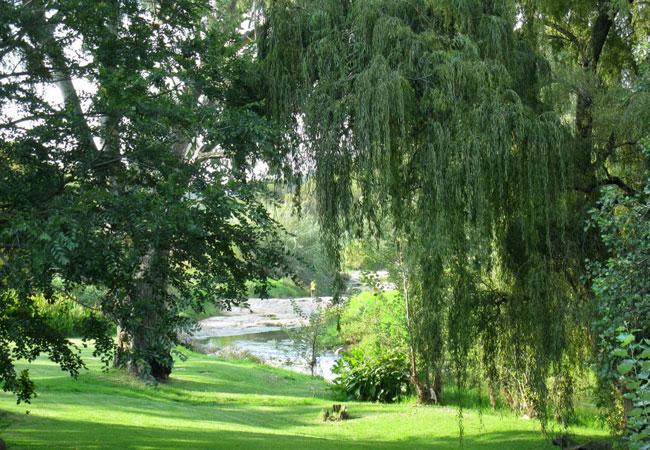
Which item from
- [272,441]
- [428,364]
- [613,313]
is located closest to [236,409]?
[272,441]

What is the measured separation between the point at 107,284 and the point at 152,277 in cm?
82

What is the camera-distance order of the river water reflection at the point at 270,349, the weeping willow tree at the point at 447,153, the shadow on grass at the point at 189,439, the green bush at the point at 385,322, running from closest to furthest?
the weeping willow tree at the point at 447,153 → the shadow on grass at the point at 189,439 → the green bush at the point at 385,322 → the river water reflection at the point at 270,349

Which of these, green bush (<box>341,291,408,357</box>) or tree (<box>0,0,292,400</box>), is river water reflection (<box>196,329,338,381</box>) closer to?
green bush (<box>341,291,408,357</box>)

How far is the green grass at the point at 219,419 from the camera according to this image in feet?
31.7

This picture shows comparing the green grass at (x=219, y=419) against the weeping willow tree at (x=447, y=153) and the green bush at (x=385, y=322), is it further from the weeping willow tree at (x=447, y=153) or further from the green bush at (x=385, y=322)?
the weeping willow tree at (x=447, y=153)

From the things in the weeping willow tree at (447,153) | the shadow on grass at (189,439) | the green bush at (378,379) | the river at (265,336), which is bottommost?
the shadow on grass at (189,439)

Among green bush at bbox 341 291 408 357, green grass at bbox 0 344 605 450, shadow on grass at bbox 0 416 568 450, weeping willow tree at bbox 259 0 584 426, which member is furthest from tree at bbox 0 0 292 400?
green bush at bbox 341 291 408 357

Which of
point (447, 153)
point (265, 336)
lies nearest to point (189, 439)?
point (447, 153)

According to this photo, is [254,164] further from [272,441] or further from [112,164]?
[272,441]

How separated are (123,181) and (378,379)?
10.8 m

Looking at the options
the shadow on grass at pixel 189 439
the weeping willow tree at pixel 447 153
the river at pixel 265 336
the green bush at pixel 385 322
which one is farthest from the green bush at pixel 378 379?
the weeping willow tree at pixel 447 153

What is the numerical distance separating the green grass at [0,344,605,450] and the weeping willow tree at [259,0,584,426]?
276 centimetres

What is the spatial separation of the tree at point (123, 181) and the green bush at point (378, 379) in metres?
9.48

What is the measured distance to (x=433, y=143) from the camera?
307 inches
